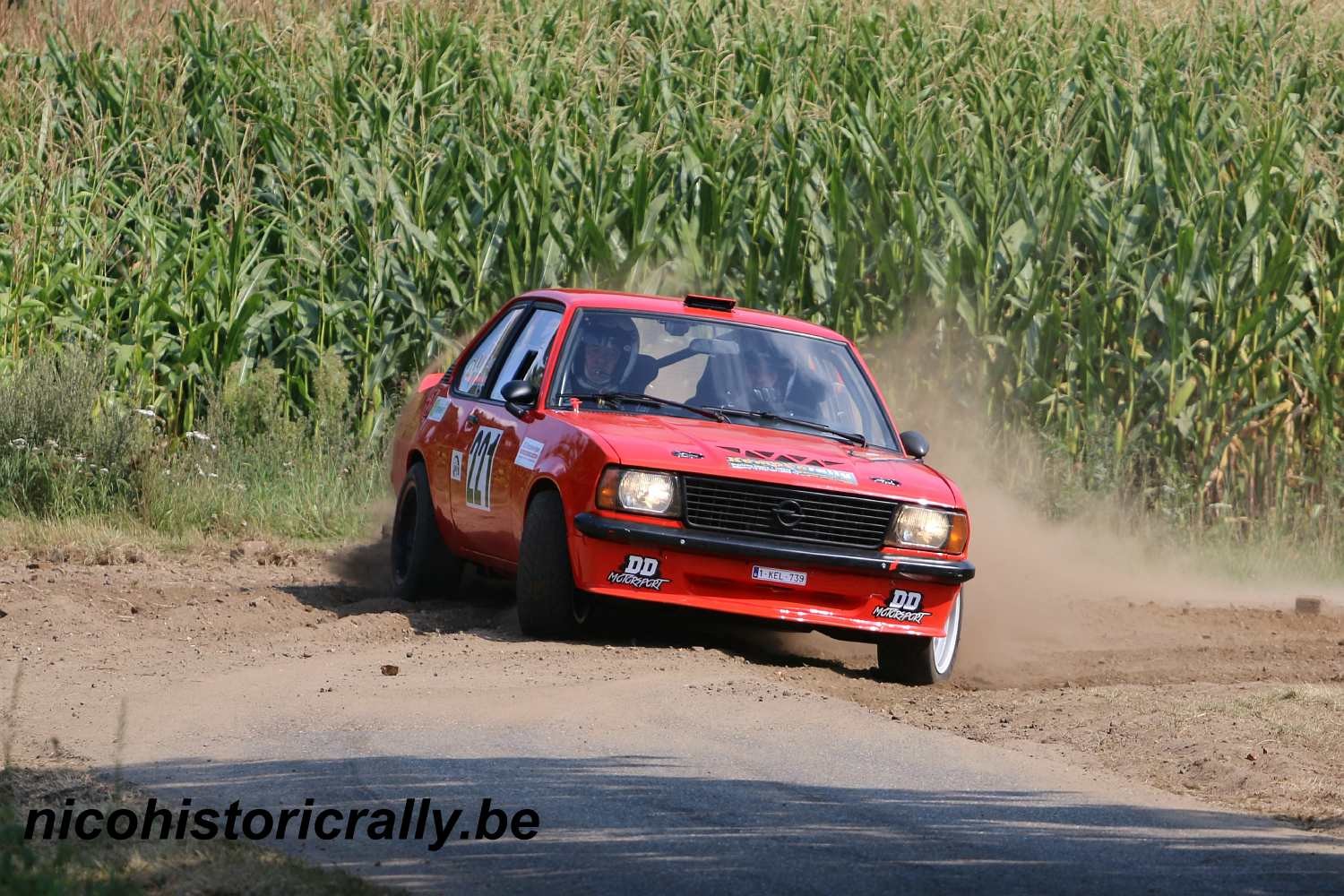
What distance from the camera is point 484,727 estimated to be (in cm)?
746

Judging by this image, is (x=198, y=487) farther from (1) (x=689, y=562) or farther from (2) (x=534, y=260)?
(1) (x=689, y=562)

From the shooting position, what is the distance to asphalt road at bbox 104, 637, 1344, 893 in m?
5.59

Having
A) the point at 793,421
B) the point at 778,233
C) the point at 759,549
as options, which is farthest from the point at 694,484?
the point at 778,233

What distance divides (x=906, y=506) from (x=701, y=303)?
78.4 inches

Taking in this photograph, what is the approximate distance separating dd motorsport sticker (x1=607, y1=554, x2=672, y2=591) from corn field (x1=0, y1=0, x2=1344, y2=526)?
7109 millimetres

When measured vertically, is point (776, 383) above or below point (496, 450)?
above

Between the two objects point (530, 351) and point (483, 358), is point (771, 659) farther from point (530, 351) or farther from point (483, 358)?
point (483, 358)

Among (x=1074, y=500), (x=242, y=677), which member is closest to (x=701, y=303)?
(x=242, y=677)

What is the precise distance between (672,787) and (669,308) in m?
4.58

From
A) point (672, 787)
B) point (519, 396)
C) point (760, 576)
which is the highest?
point (519, 396)

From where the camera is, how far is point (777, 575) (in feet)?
30.4

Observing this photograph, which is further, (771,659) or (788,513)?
(771,659)

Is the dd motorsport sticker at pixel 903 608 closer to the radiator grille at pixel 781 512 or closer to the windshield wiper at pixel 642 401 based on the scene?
the radiator grille at pixel 781 512

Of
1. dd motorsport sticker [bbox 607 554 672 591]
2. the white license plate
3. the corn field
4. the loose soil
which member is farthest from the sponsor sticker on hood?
the corn field
